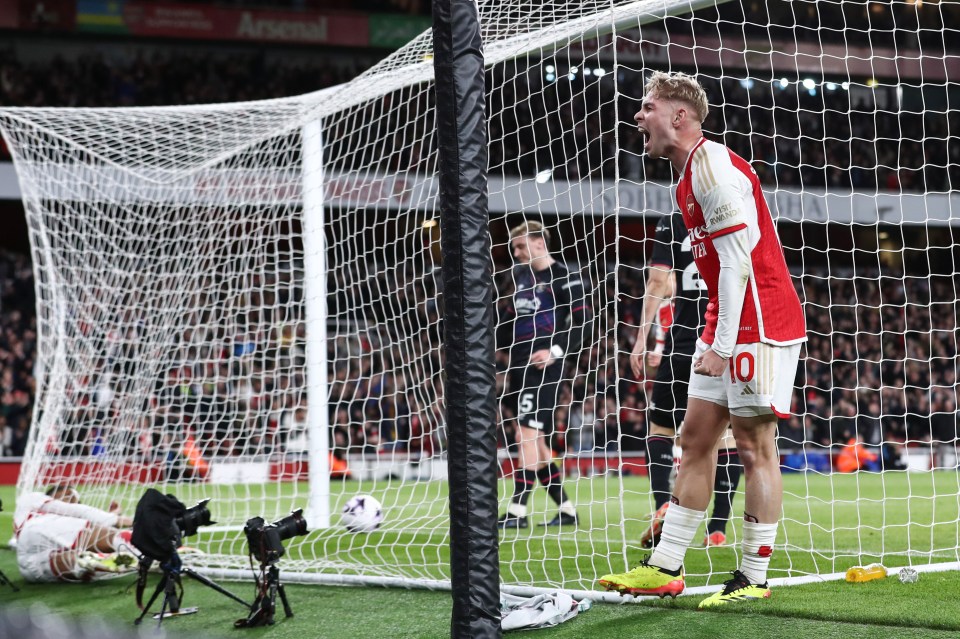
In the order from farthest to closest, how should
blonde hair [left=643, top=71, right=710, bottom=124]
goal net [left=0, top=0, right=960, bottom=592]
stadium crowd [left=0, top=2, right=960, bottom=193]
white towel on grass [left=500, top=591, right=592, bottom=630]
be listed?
stadium crowd [left=0, top=2, right=960, bottom=193]
goal net [left=0, top=0, right=960, bottom=592]
blonde hair [left=643, top=71, right=710, bottom=124]
white towel on grass [left=500, top=591, right=592, bottom=630]

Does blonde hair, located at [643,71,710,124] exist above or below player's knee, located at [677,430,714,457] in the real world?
above

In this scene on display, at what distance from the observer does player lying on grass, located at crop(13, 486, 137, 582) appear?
17.8ft

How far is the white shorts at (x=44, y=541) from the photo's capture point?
5445 millimetres

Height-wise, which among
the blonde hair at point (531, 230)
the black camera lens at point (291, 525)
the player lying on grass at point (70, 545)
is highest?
the blonde hair at point (531, 230)

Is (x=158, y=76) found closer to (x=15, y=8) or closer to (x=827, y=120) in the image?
(x=15, y=8)

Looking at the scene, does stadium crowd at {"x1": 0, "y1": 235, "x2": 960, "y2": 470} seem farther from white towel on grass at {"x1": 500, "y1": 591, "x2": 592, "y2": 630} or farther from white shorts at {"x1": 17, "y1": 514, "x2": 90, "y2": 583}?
white shorts at {"x1": 17, "y1": 514, "x2": 90, "y2": 583}

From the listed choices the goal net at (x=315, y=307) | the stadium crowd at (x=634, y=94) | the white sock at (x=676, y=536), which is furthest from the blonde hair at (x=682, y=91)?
the stadium crowd at (x=634, y=94)

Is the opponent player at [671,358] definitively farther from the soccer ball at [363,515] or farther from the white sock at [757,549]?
the soccer ball at [363,515]

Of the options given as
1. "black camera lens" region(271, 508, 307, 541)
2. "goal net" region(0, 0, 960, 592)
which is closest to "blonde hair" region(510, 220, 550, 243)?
"goal net" region(0, 0, 960, 592)

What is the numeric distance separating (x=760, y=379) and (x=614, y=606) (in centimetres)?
112

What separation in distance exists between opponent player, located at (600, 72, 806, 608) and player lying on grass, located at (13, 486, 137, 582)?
3.05m

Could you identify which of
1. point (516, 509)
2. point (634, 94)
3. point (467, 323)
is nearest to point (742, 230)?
point (467, 323)

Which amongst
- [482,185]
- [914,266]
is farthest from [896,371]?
[482,185]

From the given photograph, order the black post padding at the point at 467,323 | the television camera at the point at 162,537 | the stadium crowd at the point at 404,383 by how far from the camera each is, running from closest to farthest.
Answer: the black post padding at the point at 467,323 < the television camera at the point at 162,537 < the stadium crowd at the point at 404,383
